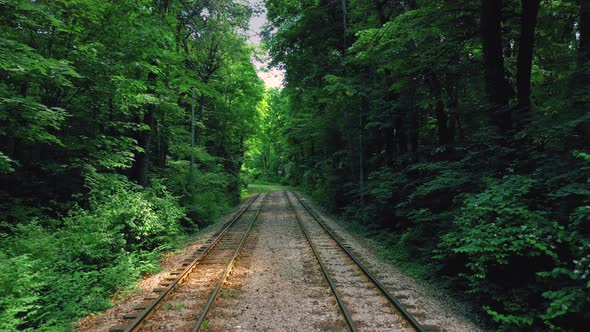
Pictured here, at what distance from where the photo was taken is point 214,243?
10273 mm

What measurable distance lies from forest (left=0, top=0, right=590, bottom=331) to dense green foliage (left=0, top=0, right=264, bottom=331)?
50mm

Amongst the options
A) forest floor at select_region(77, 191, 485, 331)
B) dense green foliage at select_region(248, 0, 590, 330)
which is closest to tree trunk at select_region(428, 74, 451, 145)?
dense green foliage at select_region(248, 0, 590, 330)

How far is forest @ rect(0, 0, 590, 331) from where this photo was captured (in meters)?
4.55

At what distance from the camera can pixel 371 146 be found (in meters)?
17.5

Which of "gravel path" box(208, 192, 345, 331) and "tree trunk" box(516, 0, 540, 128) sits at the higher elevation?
"tree trunk" box(516, 0, 540, 128)

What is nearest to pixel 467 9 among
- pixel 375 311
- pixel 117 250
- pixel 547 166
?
pixel 547 166

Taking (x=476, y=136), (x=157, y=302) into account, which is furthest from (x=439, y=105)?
(x=157, y=302)

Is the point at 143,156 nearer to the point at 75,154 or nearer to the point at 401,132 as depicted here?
the point at 75,154

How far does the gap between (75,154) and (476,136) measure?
36.2 ft

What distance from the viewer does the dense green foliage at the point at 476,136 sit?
4.30 metres

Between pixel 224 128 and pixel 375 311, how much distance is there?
2232 cm

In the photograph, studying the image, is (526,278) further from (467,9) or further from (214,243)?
(214,243)

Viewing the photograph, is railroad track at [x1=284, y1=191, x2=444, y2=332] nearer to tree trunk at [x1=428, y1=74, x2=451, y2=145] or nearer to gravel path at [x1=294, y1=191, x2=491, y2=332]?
gravel path at [x1=294, y1=191, x2=491, y2=332]

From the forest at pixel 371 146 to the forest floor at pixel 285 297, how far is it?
1.62 feet
